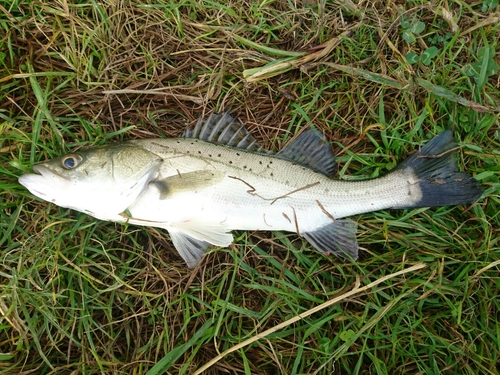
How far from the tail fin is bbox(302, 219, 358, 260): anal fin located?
20.8 inches

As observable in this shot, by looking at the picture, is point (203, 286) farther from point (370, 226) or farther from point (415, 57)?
point (415, 57)

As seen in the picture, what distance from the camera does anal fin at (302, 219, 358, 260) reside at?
2.80 metres

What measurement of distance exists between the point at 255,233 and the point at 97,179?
125 cm

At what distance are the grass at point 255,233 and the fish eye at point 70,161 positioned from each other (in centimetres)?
41

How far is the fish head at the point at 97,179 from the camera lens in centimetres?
245

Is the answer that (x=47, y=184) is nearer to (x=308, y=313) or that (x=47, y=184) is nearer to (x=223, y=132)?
(x=223, y=132)

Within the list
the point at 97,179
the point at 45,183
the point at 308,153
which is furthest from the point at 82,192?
the point at 308,153

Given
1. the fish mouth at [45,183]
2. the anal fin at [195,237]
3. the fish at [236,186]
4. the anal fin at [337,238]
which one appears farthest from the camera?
the anal fin at [337,238]

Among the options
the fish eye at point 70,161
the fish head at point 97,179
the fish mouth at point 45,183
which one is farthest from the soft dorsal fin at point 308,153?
the fish mouth at point 45,183

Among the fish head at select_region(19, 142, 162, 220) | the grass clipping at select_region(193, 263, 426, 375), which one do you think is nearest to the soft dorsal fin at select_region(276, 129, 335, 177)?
the grass clipping at select_region(193, 263, 426, 375)

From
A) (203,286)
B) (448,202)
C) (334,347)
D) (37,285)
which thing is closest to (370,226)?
(448,202)

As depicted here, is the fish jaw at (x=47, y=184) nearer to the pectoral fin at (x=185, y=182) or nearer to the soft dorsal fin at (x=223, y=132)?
the pectoral fin at (x=185, y=182)

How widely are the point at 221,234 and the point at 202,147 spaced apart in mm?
677

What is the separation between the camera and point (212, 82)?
3.05 meters
